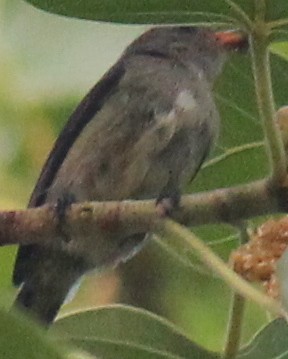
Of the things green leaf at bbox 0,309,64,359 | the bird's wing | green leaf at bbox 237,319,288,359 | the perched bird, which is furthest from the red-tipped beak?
green leaf at bbox 0,309,64,359

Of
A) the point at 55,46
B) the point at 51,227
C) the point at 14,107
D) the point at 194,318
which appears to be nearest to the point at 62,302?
the point at 194,318

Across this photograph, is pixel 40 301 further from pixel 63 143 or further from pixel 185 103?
pixel 185 103

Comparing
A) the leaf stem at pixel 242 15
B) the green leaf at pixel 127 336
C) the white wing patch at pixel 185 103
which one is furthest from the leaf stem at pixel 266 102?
the white wing patch at pixel 185 103

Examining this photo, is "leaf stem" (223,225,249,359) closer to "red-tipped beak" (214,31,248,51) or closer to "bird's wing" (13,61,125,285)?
"red-tipped beak" (214,31,248,51)

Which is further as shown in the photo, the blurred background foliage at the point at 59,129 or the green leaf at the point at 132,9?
the blurred background foliage at the point at 59,129

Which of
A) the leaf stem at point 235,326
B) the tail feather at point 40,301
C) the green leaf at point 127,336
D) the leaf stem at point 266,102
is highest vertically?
the leaf stem at point 266,102

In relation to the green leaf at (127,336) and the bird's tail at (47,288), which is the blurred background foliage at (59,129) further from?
the green leaf at (127,336)
